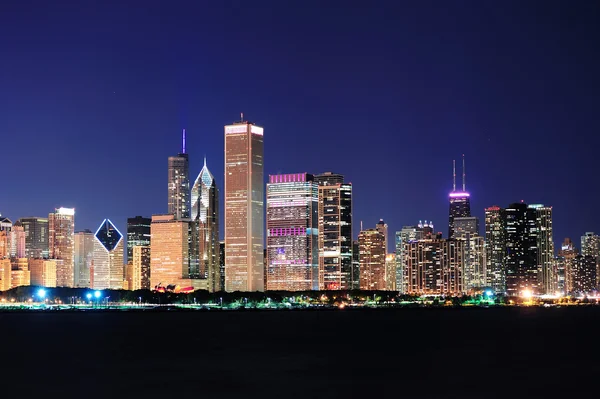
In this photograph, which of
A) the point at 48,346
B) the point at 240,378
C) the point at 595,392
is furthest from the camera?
the point at 48,346

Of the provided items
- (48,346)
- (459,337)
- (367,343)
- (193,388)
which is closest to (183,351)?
(48,346)

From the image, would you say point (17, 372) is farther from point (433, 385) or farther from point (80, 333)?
point (80, 333)

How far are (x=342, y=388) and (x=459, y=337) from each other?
236 ft

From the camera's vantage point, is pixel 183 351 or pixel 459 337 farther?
pixel 459 337

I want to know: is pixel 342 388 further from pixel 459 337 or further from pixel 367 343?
pixel 459 337

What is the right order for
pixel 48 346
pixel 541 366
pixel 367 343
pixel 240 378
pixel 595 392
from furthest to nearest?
pixel 367 343 < pixel 48 346 < pixel 541 366 < pixel 240 378 < pixel 595 392

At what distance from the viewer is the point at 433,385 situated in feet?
242

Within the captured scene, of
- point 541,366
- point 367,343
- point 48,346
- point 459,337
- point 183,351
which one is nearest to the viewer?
point 541,366

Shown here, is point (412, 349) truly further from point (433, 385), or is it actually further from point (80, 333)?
point (80, 333)

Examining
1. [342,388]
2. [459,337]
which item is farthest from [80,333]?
[342,388]

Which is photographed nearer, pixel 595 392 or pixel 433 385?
pixel 595 392

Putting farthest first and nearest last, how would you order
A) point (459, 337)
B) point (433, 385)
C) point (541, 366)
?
point (459, 337) < point (541, 366) < point (433, 385)

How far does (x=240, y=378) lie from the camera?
78812 millimetres

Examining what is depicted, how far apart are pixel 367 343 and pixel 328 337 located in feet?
51.5
